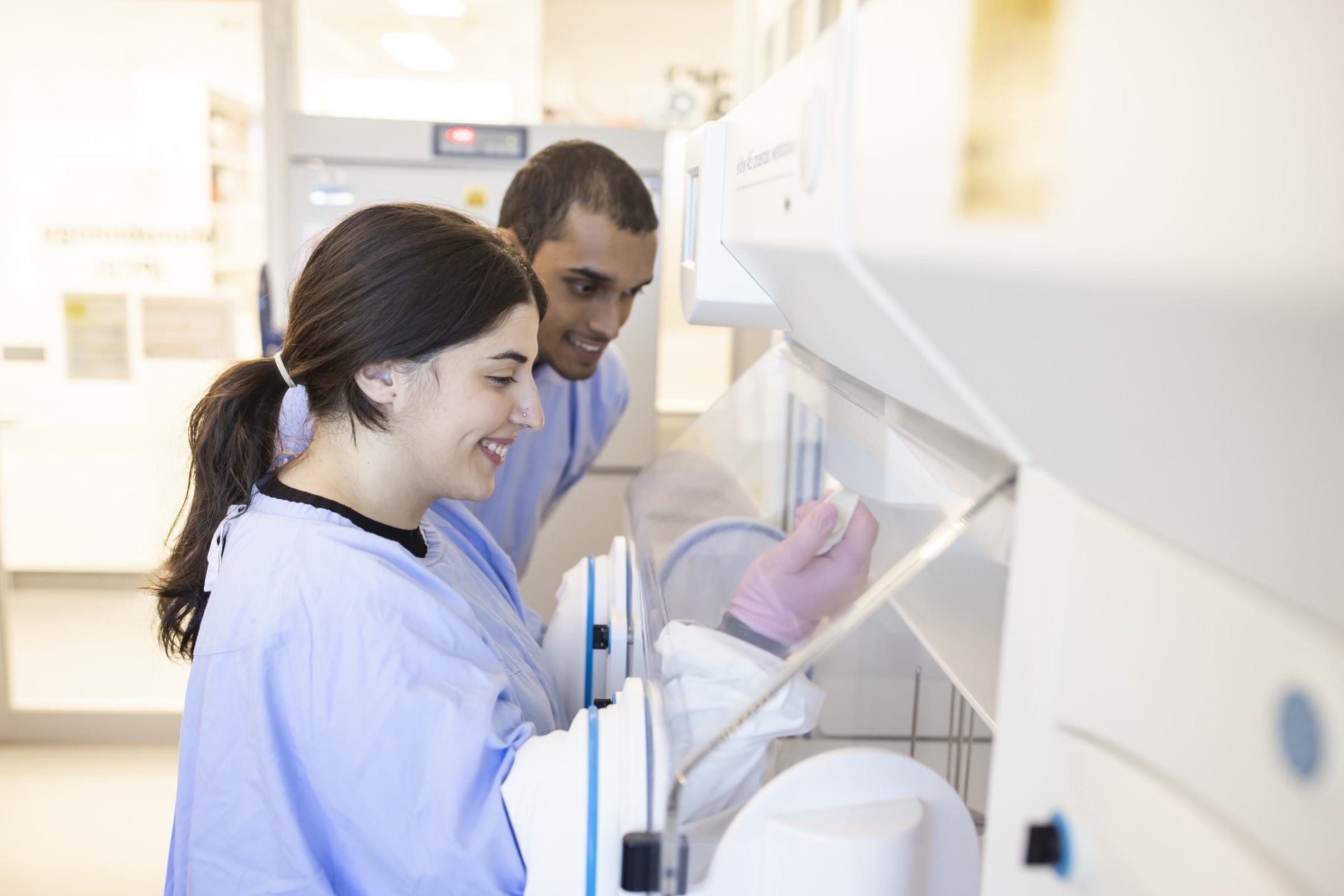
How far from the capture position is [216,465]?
1113 millimetres

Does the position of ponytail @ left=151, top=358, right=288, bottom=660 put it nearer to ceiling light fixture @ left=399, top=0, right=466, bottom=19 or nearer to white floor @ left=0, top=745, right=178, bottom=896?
white floor @ left=0, top=745, right=178, bottom=896

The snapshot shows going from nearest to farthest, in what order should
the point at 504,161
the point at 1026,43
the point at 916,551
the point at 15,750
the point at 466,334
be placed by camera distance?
1. the point at 1026,43
2. the point at 916,551
3. the point at 466,334
4. the point at 504,161
5. the point at 15,750

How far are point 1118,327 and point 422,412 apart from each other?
32.6 inches

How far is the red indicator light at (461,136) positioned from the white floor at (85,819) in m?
2.03

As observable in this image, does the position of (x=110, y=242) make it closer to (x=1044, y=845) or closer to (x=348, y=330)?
(x=348, y=330)

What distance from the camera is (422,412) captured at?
3.46 ft

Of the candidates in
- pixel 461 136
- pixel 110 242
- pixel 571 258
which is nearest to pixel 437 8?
pixel 461 136

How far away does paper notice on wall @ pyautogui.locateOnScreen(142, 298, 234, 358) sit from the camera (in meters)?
3.04

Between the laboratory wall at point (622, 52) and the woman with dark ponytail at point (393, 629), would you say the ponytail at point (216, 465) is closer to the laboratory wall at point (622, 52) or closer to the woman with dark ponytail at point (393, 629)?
the woman with dark ponytail at point (393, 629)

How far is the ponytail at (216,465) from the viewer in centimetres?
111

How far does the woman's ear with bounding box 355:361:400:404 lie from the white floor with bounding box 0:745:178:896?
6.62 ft

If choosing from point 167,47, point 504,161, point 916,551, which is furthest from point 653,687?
point 167,47

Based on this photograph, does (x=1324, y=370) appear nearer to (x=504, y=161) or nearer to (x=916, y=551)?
(x=916, y=551)

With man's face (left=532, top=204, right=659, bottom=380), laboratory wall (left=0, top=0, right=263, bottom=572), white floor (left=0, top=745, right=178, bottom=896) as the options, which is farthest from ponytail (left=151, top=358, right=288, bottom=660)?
laboratory wall (left=0, top=0, right=263, bottom=572)
